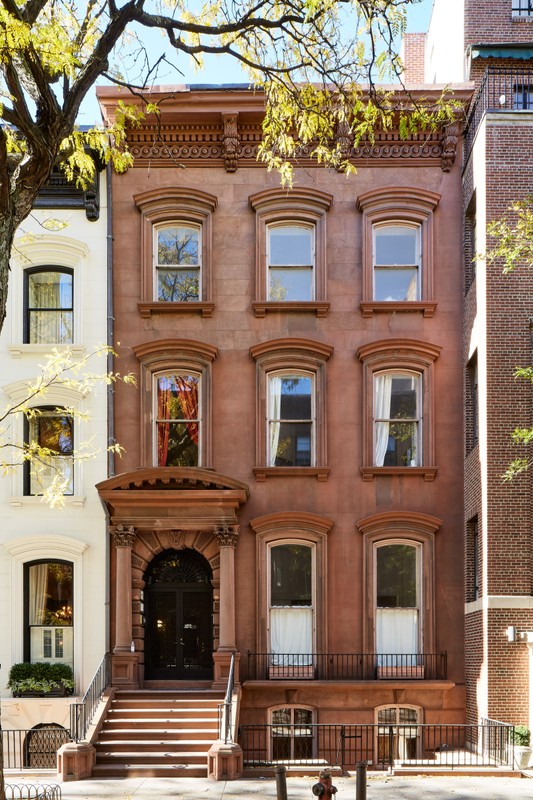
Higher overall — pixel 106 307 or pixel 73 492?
pixel 106 307

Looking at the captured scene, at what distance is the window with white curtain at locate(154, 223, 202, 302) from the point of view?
23641 millimetres

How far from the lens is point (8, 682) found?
2202 cm

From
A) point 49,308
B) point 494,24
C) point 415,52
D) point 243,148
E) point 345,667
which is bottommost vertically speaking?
point 345,667

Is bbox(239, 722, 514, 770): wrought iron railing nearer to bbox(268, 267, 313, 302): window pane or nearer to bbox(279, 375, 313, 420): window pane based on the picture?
bbox(279, 375, 313, 420): window pane

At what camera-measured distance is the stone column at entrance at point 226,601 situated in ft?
70.5

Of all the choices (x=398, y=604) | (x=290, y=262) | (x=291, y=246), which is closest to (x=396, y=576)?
(x=398, y=604)

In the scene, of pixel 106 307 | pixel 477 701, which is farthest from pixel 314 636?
pixel 106 307

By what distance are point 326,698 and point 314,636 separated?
1.30 metres

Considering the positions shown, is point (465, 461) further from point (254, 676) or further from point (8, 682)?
point (8, 682)

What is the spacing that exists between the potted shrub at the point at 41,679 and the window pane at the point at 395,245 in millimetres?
11059

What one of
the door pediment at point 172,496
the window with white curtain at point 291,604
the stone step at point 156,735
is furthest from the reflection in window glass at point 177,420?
the stone step at point 156,735

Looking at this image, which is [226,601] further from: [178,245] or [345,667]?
[178,245]

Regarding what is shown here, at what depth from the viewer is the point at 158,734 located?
19797mm

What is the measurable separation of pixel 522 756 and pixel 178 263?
12.3m
